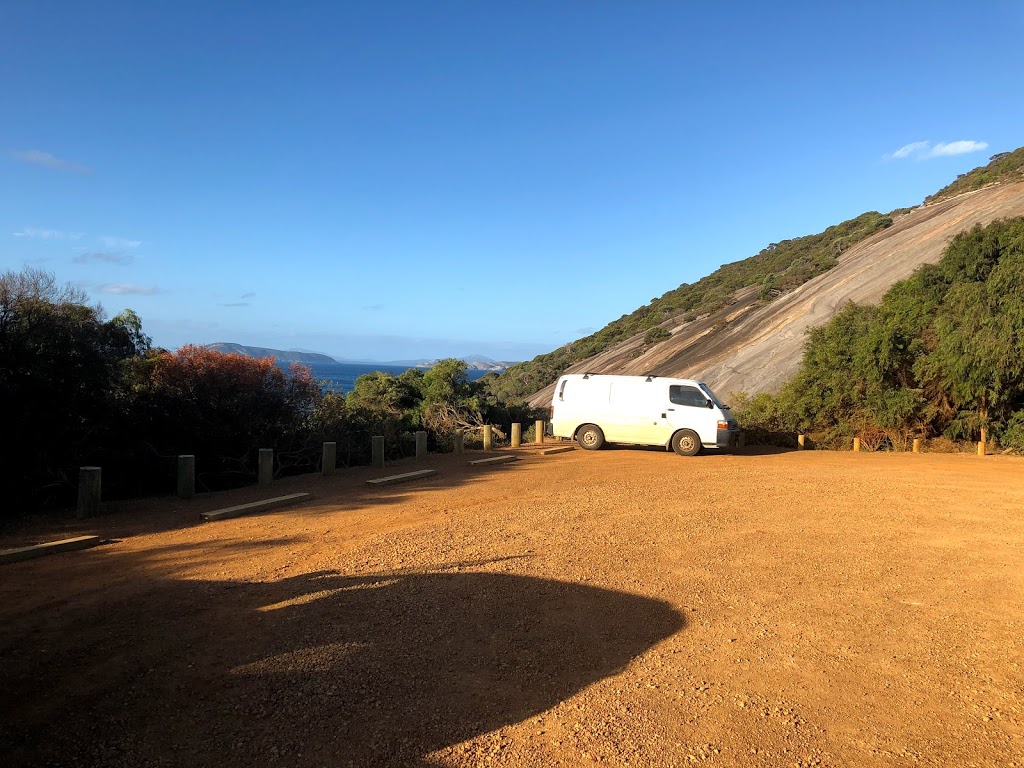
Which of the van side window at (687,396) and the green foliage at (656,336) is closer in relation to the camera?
the van side window at (687,396)

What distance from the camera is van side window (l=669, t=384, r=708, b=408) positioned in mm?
16031

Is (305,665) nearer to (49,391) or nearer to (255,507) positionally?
(255,507)

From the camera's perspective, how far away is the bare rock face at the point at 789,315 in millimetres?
26594

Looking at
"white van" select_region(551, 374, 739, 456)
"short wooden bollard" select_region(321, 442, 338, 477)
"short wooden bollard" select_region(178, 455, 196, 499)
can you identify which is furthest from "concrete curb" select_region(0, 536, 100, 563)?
"white van" select_region(551, 374, 739, 456)

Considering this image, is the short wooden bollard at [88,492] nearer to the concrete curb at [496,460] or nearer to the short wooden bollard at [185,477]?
the short wooden bollard at [185,477]

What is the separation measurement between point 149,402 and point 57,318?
2358 millimetres

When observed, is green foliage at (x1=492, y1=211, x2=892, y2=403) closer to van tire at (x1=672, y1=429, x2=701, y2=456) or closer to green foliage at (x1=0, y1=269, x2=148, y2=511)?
van tire at (x1=672, y1=429, x2=701, y2=456)

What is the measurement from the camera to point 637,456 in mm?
15758

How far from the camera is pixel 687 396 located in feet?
53.0

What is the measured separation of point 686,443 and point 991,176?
131ft

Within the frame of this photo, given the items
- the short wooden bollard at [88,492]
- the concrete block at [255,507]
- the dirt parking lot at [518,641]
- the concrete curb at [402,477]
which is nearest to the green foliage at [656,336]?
the concrete curb at [402,477]

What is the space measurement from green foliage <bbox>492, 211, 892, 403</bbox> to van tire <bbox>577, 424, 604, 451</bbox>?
78.4 ft

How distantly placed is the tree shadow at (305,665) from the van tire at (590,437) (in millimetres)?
11054

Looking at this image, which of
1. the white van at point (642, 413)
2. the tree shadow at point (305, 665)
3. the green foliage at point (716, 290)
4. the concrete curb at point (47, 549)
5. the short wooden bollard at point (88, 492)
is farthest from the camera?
the green foliage at point (716, 290)
